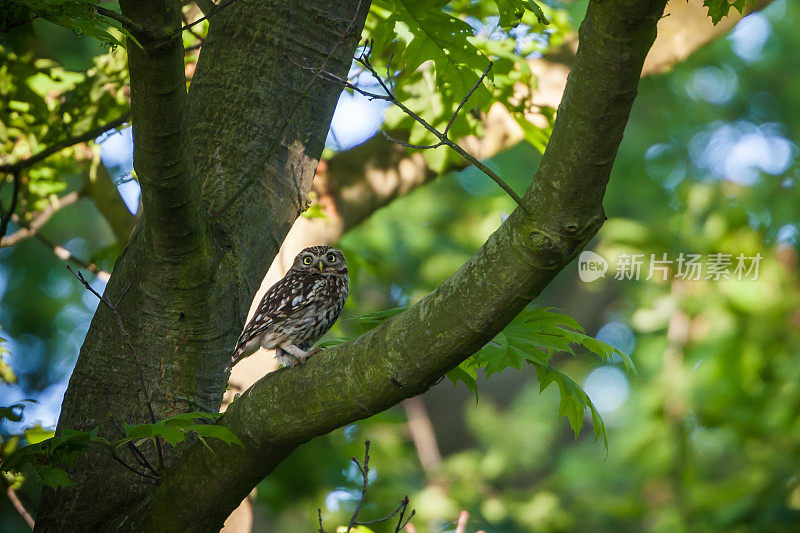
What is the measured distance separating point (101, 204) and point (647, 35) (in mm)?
3904

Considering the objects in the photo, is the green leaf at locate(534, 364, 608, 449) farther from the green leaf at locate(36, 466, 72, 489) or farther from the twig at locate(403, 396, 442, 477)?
the twig at locate(403, 396, 442, 477)

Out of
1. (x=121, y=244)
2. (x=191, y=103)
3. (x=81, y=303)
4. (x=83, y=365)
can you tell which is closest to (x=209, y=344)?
(x=83, y=365)

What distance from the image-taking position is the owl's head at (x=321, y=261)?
4.07 metres

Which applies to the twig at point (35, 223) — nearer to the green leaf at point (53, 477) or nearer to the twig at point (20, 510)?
the twig at point (20, 510)

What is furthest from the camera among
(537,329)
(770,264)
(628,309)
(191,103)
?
(628,309)

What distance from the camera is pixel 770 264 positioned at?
607 centimetres

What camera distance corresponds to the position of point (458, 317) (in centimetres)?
179

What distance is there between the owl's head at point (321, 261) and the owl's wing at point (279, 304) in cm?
15

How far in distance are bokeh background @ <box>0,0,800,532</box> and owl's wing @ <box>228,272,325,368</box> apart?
977mm

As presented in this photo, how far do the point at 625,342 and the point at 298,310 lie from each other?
9.62 meters

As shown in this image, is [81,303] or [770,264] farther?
[81,303]

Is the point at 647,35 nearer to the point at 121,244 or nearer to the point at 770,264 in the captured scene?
the point at 121,244

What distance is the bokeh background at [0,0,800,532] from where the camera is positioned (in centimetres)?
562
